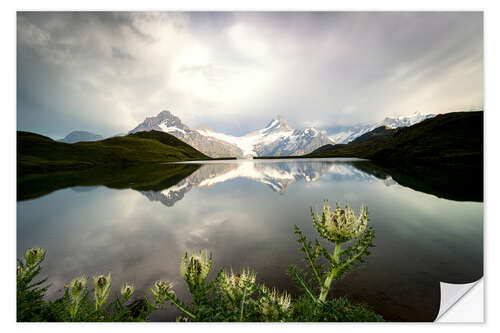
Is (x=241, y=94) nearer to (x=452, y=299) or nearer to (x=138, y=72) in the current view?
(x=138, y=72)

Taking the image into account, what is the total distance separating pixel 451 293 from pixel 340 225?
595 cm

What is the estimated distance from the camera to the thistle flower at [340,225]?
2.31m

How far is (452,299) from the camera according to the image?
5.07m

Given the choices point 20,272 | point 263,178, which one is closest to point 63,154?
point 263,178

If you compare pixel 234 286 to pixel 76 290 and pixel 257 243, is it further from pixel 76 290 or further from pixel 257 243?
pixel 257 243

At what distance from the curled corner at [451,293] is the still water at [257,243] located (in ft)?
0.47

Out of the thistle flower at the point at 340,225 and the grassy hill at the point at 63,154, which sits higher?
the grassy hill at the point at 63,154

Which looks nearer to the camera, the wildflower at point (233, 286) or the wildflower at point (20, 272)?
the wildflower at point (233, 286)

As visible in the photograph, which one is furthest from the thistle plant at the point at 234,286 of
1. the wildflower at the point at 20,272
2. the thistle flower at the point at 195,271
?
the wildflower at the point at 20,272

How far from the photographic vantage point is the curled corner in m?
4.92

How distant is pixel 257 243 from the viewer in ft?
25.2

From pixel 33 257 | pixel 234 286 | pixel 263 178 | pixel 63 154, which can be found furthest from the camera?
pixel 63 154

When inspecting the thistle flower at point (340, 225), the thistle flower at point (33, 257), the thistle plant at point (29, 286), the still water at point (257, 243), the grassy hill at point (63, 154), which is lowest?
the still water at point (257, 243)

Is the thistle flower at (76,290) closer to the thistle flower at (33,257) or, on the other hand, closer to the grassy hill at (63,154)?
the thistle flower at (33,257)
